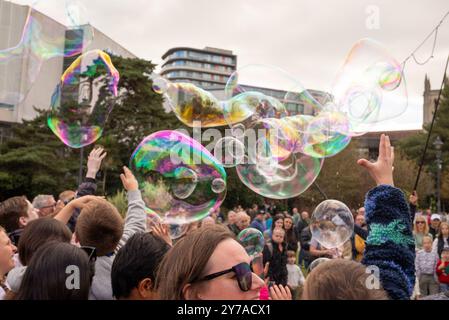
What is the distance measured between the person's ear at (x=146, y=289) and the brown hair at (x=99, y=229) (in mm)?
763

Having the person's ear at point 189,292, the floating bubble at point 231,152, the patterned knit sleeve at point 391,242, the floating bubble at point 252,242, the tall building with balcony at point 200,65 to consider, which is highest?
the tall building with balcony at point 200,65

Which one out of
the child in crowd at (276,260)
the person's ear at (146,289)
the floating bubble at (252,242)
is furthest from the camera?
the child in crowd at (276,260)

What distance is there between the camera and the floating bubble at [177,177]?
19.9ft

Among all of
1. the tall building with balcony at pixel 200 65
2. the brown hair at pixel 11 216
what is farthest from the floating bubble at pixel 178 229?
the tall building with balcony at pixel 200 65

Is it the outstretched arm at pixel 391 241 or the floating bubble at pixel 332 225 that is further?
the floating bubble at pixel 332 225

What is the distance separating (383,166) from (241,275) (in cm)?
110

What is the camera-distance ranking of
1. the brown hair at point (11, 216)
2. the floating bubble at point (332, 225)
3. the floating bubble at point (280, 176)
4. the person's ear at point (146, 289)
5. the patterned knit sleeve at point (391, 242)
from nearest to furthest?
the patterned knit sleeve at point (391, 242), the person's ear at point (146, 289), the brown hair at point (11, 216), the floating bubble at point (332, 225), the floating bubble at point (280, 176)

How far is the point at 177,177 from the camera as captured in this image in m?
6.11

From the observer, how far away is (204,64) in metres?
126

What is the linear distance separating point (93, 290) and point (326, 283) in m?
1.55

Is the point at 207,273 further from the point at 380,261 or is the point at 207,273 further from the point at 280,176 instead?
the point at 280,176

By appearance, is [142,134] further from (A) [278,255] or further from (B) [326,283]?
(B) [326,283]

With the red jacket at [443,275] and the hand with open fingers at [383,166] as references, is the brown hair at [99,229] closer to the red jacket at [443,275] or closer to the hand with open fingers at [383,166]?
the hand with open fingers at [383,166]

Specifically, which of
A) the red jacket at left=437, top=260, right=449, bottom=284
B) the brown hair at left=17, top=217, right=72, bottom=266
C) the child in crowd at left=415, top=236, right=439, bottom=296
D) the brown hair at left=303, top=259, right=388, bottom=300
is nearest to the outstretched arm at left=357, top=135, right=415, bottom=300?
the brown hair at left=303, top=259, right=388, bottom=300
